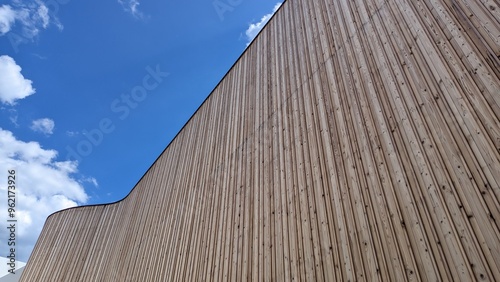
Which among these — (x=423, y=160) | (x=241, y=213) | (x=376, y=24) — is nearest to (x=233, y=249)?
(x=241, y=213)

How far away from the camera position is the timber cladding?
4.42ft

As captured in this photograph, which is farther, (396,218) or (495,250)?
(396,218)

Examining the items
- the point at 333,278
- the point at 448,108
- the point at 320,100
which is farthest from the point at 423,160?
the point at 320,100

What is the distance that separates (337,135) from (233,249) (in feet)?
4.63

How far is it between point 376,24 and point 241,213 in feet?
6.66

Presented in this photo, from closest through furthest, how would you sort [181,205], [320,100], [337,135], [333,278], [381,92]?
[333,278] < [381,92] < [337,135] < [320,100] < [181,205]

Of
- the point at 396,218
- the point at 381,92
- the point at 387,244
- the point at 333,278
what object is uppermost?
the point at 381,92

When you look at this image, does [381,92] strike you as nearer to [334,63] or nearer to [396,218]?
[334,63]

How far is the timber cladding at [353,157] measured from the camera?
135 centimetres

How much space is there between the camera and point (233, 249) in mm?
2721

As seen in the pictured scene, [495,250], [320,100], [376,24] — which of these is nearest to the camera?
[495,250]

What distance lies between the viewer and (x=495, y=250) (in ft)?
3.68

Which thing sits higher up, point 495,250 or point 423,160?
point 423,160

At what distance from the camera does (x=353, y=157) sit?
1.95m
